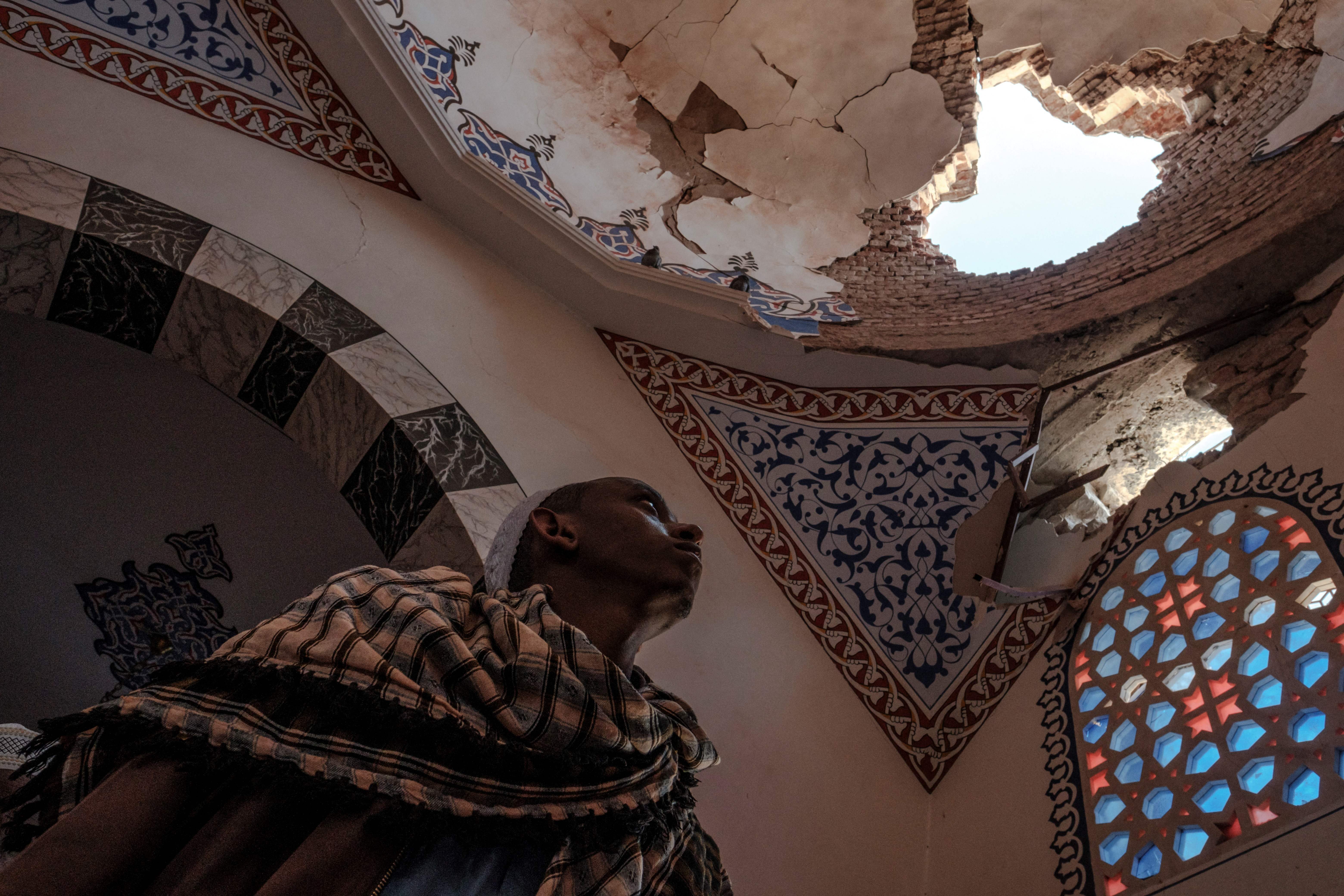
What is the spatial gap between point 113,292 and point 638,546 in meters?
2.41

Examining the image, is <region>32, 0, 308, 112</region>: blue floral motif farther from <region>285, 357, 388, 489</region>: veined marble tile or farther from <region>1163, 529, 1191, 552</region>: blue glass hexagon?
<region>1163, 529, 1191, 552</region>: blue glass hexagon

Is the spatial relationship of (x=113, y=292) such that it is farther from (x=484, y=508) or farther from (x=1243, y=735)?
(x=1243, y=735)

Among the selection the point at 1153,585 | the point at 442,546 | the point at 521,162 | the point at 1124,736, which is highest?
the point at 521,162

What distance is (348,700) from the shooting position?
4.22ft

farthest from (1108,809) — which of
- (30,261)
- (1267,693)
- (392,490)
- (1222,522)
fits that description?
(30,261)

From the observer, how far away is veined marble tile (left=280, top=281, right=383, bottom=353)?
3502 mm

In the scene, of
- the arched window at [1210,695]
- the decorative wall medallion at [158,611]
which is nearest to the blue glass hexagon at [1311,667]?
the arched window at [1210,695]

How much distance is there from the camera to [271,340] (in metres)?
3.50

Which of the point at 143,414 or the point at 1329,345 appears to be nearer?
the point at 1329,345

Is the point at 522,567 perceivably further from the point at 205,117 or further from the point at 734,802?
the point at 205,117

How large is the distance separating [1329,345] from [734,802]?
2.27m

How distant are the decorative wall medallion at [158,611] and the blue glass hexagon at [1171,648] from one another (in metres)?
3.84

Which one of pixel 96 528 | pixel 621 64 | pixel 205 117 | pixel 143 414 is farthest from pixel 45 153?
pixel 621 64

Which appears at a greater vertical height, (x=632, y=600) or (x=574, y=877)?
(x=632, y=600)
